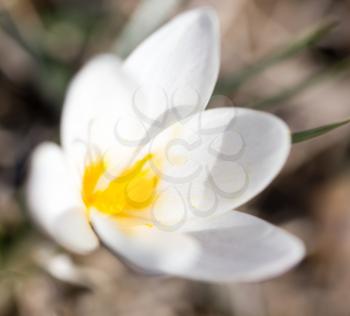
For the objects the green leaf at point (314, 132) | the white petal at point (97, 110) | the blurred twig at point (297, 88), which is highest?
the white petal at point (97, 110)

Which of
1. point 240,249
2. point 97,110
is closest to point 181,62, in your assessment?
point 97,110

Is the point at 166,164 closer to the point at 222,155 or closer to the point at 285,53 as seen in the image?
the point at 222,155

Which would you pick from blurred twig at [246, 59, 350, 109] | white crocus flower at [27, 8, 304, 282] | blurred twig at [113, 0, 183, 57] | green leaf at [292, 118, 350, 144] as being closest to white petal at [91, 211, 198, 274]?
white crocus flower at [27, 8, 304, 282]

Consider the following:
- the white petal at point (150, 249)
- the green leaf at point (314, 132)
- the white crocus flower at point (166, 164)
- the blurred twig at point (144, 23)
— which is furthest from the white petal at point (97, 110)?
the blurred twig at point (144, 23)

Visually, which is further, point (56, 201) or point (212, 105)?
point (212, 105)

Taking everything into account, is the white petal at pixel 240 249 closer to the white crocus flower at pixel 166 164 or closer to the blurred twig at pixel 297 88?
the white crocus flower at pixel 166 164

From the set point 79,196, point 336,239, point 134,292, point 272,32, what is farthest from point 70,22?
point 79,196
